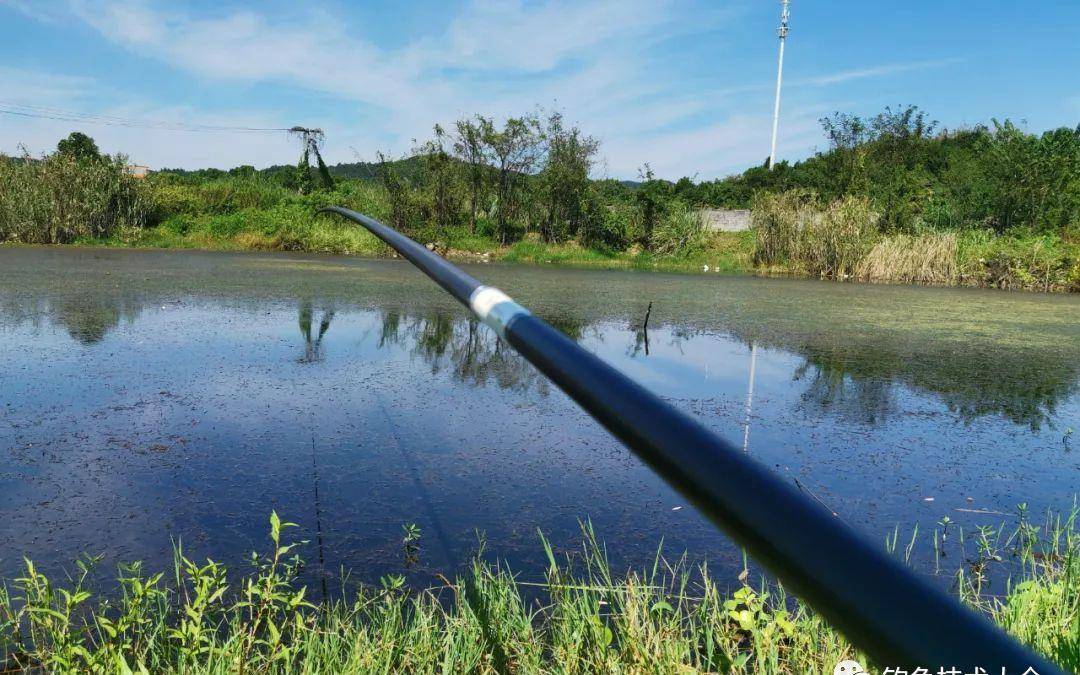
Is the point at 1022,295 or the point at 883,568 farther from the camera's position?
the point at 1022,295

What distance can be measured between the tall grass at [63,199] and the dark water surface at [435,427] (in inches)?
385

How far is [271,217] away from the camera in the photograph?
62.8 ft

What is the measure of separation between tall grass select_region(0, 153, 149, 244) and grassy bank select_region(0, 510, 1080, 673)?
16626mm

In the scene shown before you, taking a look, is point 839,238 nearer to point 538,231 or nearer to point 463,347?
point 538,231

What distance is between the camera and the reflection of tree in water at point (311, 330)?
15.7 feet

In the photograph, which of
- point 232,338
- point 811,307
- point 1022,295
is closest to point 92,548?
point 232,338

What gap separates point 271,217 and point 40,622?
62.1 ft

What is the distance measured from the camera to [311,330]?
18.9ft

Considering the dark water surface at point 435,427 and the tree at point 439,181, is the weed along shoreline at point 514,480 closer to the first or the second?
the dark water surface at point 435,427

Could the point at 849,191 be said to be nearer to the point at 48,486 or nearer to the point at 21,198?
the point at 21,198

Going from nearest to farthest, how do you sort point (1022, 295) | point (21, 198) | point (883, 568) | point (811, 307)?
point (883, 568)
point (811, 307)
point (1022, 295)
point (21, 198)

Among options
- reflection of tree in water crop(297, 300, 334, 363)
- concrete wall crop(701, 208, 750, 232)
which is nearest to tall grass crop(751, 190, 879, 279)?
concrete wall crop(701, 208, 750, 232)

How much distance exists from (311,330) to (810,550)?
575 centimetres

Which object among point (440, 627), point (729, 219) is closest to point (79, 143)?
point (729, 219)
